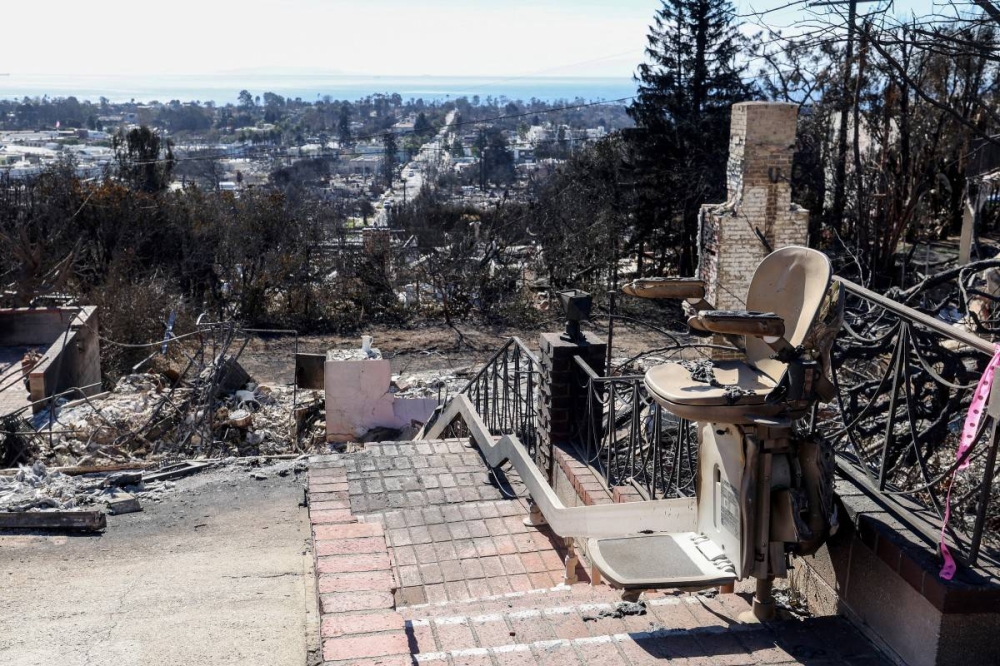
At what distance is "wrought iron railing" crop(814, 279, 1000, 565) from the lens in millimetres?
3039

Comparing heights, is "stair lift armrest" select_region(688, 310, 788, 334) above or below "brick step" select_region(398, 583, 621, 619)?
above

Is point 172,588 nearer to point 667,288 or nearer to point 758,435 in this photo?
point 667,288

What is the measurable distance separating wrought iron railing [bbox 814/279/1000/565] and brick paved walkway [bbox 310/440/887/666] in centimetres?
→ 54

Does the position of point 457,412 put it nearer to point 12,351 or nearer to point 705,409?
point 705,409

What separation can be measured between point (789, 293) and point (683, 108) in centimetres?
1770

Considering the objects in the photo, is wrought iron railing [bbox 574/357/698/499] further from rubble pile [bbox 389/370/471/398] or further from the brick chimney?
the brick chimney

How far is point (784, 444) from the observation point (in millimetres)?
3105

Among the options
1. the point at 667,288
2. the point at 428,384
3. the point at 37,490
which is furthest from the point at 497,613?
the point at 428,384

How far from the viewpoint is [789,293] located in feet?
10.5

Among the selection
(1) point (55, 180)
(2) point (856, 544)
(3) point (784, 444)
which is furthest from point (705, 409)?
(1) point (55, 180)

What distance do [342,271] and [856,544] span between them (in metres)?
17.0

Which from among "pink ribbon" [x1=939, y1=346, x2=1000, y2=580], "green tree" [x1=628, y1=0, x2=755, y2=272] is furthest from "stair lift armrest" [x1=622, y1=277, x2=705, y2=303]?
"green tree" [x1=628, y1=0, x2=755, y2=272]

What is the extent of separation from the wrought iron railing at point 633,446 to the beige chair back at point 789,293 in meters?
0.97

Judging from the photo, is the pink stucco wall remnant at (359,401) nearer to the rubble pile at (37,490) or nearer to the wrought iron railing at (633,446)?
the rubble pile at (37,490)
